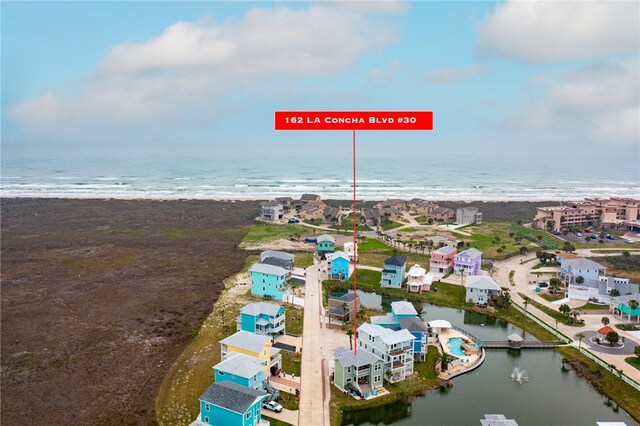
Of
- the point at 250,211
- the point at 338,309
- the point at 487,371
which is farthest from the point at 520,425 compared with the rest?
the point at 250,211

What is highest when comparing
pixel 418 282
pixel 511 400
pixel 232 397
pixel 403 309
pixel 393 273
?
pixel 393 273

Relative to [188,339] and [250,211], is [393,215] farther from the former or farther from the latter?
[188,339]

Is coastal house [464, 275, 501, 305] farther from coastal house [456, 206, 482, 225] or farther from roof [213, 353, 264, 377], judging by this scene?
coastal house [456, 206, 482, 225]

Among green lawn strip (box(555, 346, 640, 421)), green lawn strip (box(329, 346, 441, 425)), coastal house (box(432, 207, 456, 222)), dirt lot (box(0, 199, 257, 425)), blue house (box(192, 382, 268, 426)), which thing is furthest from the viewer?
coastal house (box(432, 207, 456, 222))

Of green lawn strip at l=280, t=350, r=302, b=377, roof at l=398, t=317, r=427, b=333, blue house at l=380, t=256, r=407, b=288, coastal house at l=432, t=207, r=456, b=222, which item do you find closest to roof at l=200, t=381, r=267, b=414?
green lawn strip at l=280, t=350, r=302, b=377

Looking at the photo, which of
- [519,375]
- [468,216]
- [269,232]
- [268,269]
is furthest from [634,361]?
[269,232]

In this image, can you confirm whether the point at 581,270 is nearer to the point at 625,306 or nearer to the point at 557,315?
the point at 625,306
